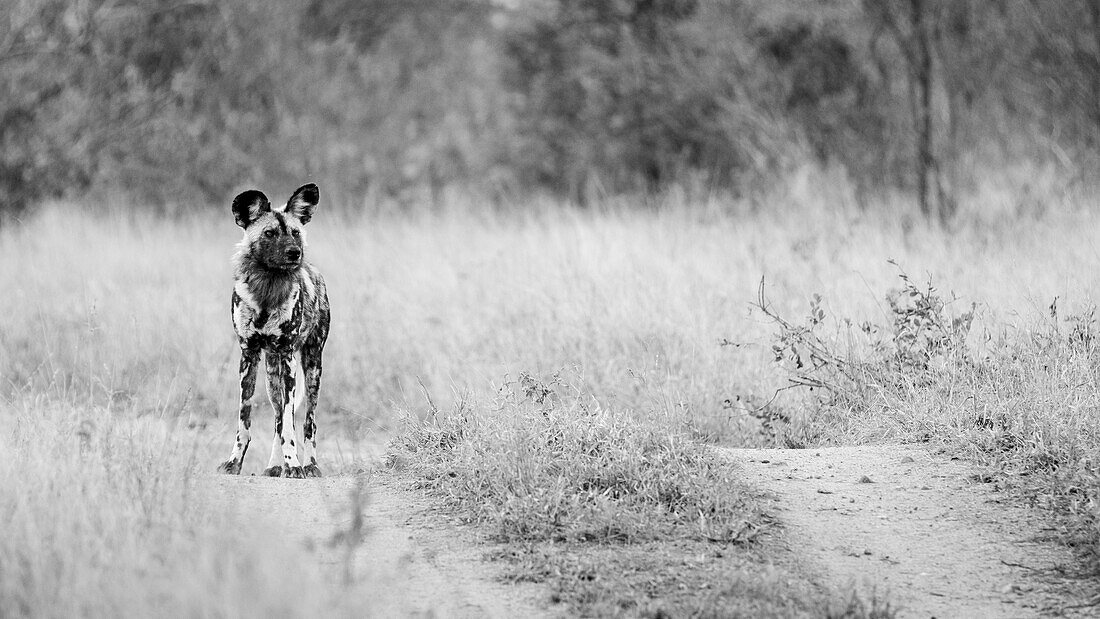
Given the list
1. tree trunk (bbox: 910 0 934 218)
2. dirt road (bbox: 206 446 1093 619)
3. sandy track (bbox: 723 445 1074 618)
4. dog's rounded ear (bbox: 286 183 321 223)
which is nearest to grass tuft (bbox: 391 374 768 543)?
dirt road (bbox: 206 446 1093 619)

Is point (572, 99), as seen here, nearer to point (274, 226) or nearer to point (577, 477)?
point (274, 226)

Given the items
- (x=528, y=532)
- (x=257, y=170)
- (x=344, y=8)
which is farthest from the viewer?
(x=344, y=8)

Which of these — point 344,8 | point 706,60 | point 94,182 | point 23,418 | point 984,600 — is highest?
point 344,8

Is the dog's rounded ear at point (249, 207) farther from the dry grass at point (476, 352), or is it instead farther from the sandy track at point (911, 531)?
the sandy track at point (911, 531)

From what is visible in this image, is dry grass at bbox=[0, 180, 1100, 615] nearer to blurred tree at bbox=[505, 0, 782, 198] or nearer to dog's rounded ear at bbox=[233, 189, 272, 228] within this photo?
dog's rounded ear at bbox=[233, 189, 272, 228]

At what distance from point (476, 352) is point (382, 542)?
11.2ft

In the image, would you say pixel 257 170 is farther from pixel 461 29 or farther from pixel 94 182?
pixel 461 29

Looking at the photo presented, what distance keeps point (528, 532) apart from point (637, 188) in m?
11.9

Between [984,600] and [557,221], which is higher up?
[557,221]

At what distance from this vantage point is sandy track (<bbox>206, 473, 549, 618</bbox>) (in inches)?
158

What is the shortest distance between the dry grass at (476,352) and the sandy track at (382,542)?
0.23 m

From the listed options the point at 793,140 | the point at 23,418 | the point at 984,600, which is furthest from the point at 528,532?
the point at 793,140

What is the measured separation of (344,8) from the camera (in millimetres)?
18188

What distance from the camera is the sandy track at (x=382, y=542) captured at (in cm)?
402
